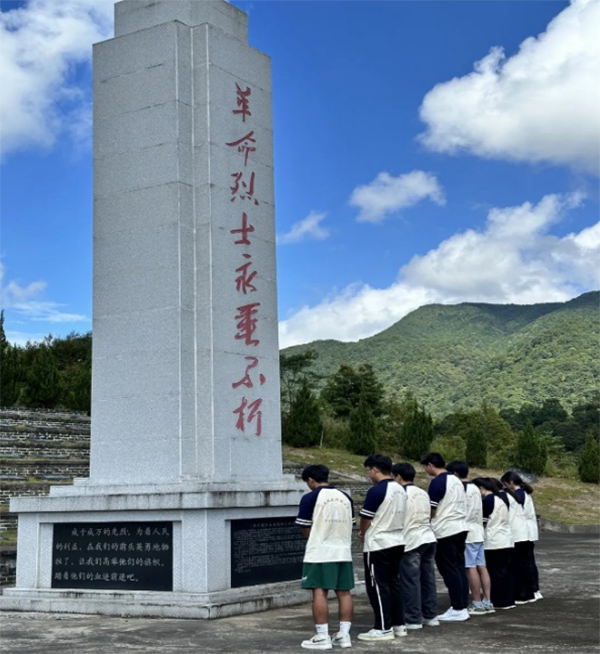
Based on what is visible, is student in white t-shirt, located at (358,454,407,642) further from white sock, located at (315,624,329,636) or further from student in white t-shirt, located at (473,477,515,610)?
student in white t-shirt, located at (473,477,515,610)

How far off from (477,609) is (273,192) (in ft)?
16.8

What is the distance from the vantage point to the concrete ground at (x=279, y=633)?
6.30 m

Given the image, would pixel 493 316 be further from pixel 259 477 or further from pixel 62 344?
pixel 259 477

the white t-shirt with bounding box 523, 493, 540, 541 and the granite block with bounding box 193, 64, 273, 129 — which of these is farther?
the granite block with bounding box 193, 64, 273, 129

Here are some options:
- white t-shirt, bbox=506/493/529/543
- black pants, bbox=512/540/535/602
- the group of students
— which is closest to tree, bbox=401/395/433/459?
the group of students

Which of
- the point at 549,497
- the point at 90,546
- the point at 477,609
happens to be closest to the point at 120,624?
the point at 90,546

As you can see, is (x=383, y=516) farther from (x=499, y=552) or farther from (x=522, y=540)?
(x=522, y=540)

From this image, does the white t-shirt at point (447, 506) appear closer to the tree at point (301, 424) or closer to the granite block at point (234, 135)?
the granite block at point (234, 135)

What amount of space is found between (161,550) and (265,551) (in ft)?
3.59

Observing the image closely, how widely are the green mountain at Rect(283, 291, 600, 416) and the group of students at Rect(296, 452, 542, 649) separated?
1453 inches

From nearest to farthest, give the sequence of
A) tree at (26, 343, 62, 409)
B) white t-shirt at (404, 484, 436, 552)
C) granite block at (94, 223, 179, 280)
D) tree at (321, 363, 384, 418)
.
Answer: white t-shirt at (404, 484, 436, 552), granite block at (94, 223, 179, 280), tree at (26, 343, 62, 409), tree at (321, 363, 384, 418)

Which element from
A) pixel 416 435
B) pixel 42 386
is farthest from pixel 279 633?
pixel 416 435

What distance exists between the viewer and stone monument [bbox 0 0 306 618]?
8.38m

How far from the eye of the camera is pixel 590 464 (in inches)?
1060
